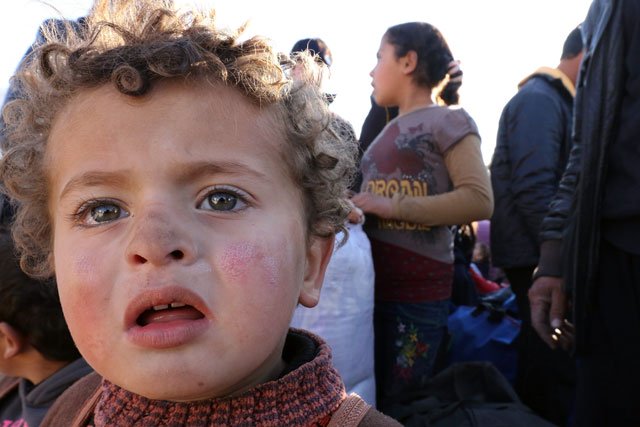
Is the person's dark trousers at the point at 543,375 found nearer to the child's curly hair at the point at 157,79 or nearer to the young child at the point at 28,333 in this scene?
the child's curly hair at the point at 157,79

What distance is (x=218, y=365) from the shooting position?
3.02ft

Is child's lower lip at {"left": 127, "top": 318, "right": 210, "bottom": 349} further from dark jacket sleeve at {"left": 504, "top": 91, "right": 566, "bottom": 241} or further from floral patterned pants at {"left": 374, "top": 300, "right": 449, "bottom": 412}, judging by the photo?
dark jacket sleeve at {"left": 504, "top": 91, "right": 566, "bottom": 241}

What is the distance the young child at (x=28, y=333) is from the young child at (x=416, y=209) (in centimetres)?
134

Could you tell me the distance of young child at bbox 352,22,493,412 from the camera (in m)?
2.62

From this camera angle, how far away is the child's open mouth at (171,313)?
3.00 ft

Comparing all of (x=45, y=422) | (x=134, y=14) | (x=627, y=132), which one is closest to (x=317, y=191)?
(x=134, y=14)

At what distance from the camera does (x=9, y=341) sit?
194 centimetres

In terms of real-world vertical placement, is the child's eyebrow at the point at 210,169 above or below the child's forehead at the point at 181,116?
below

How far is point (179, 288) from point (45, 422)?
817 millimetres

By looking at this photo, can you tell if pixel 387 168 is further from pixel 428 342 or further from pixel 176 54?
pixel 176 54

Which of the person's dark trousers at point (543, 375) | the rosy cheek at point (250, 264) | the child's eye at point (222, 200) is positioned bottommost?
the person's dark trousers at point (543, 375)

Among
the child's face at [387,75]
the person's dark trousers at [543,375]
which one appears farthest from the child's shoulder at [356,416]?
the person's dark trousers at [543,375]

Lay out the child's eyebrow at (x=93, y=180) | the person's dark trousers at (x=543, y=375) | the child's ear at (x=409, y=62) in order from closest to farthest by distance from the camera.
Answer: the child's eyebrow at (x=93, y=180) < the child's ear at (x=409, y=62) < the person's dark trousers at (x=543, y=375)

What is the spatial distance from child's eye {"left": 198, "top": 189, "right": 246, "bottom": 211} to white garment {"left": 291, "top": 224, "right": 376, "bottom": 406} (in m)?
1.40
